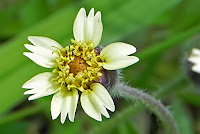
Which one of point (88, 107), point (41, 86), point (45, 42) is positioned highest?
point (45, 42)

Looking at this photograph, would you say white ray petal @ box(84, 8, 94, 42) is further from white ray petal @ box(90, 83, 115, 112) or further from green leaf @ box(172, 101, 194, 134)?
green leaf @ box(172, 101, 194, 134)

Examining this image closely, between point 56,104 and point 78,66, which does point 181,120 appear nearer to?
point 78,66

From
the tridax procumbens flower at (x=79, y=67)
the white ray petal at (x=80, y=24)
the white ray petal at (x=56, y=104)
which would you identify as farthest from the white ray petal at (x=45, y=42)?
the white ray petal at (x=56, y=104)

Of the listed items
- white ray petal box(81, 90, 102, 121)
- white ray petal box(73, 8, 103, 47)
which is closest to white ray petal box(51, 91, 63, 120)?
white ray petal box(81, 90, 102, 121)

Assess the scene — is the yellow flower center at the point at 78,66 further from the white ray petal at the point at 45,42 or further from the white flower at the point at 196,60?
the white flower at the point at 196,60

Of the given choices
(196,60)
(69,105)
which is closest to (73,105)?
(69,105)

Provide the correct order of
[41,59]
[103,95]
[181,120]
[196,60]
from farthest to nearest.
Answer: [181,120]
[196,60]
[41,59]
[103,95]

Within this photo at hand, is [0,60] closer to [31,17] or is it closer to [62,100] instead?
[31,17]
